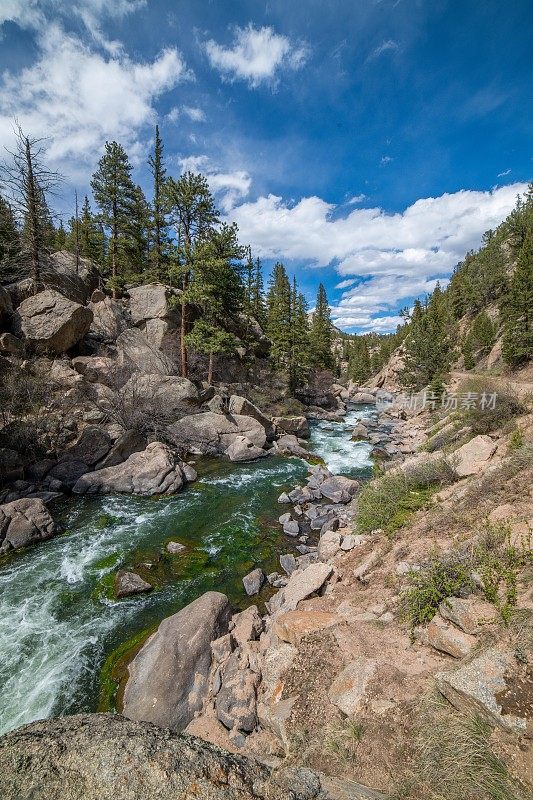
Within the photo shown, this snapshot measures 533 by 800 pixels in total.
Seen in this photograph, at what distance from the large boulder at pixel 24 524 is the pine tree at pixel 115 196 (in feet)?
69.4

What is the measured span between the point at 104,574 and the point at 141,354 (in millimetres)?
17128

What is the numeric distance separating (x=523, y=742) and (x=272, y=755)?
110 inches

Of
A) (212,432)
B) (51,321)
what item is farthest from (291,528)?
(51,321)

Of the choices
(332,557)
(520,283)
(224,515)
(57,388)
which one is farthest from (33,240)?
(520,283)

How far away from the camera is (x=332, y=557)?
843cm

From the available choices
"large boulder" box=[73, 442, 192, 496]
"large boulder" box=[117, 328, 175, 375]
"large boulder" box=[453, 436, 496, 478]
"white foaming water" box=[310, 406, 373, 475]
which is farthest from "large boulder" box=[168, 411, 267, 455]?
"large boulder" box=[453, 436, 496, 478]

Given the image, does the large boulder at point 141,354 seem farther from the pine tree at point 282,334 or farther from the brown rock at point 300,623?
the brown rock at point 300,623

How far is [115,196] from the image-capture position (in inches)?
1084

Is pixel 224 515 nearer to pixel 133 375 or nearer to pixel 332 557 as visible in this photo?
pixel 332 557

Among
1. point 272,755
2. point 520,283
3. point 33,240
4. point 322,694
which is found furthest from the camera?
point 520,283

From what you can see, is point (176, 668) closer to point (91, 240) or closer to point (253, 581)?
point (253, 581)

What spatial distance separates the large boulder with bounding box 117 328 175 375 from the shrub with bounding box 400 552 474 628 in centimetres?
2010

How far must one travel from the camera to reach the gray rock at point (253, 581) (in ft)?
28.0

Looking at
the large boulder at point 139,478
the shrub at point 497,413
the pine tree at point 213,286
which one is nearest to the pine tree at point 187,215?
the pine tree at point 213,286
